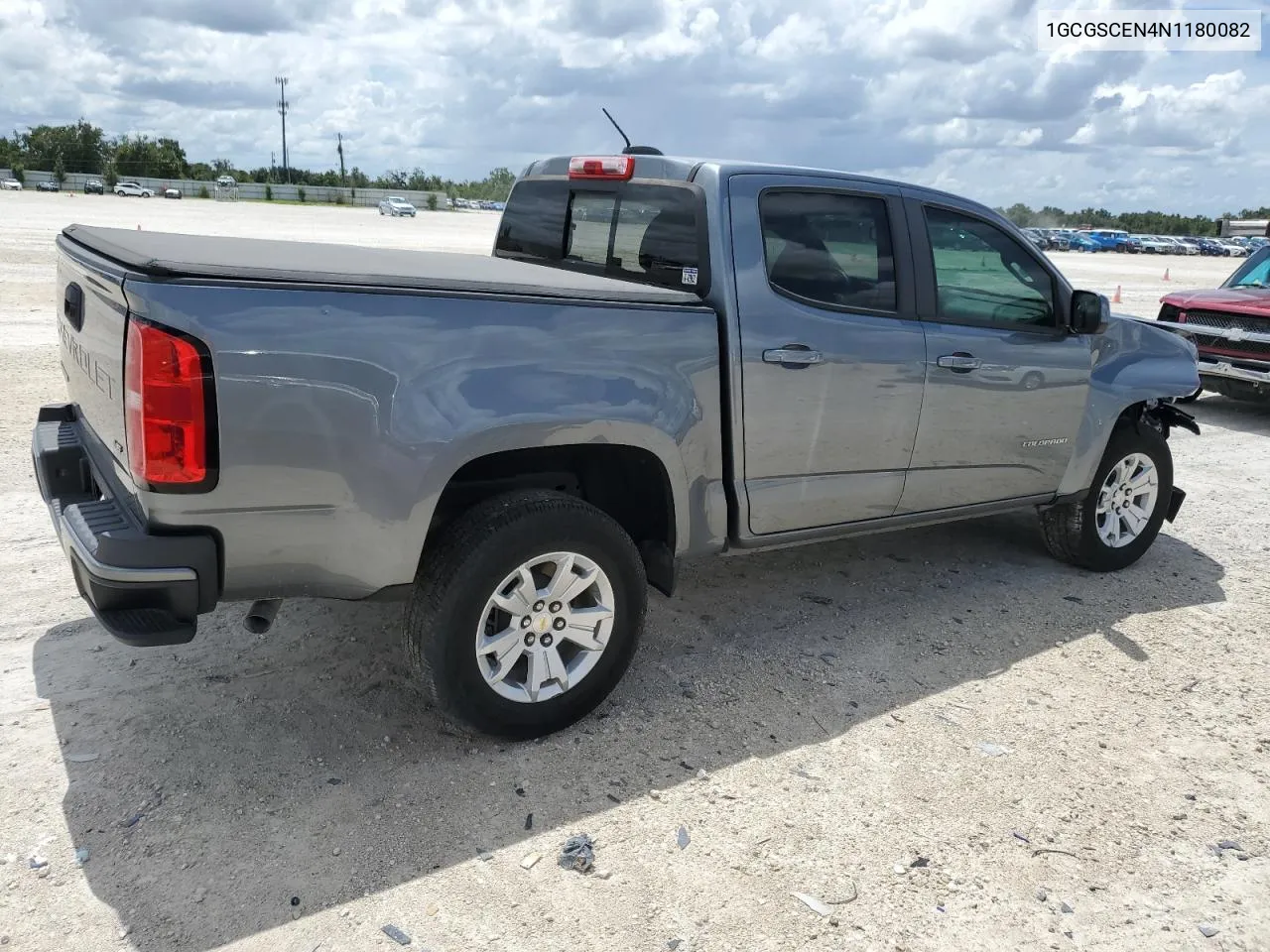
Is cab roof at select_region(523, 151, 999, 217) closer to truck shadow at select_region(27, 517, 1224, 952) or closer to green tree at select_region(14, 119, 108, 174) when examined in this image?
truck shadow at select_region(27, 517, 1224, 952)

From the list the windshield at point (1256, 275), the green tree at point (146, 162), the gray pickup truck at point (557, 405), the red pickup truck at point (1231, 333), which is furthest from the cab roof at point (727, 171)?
the green tree at point (146, 162)

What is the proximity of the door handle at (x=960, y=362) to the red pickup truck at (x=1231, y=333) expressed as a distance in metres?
5.86

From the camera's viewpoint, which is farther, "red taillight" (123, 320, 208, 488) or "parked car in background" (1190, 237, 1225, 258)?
"parked car in background" (1190, 237, 1225, 258)

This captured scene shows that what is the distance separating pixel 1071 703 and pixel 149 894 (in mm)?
3305

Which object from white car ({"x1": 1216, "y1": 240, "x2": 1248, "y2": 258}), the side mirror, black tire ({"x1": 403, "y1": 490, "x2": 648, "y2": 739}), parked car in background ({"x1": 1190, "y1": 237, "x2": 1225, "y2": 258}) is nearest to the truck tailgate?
black tire ({"x1": 403, "y1": 490, "x2": 648, "y2": 739})

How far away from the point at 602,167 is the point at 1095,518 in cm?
315

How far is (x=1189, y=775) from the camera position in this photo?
3559mm

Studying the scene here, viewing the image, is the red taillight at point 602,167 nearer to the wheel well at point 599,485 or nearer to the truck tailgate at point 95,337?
the wheel well at point 599,485

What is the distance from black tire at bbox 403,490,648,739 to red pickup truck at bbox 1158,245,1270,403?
25.6 ft

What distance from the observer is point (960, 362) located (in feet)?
14.5

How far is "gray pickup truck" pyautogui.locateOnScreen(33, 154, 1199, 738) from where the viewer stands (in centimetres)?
278

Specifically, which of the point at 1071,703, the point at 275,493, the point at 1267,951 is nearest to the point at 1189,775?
the point at 1071,703

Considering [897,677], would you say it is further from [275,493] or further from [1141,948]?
[275,493]

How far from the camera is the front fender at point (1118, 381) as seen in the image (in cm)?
504
